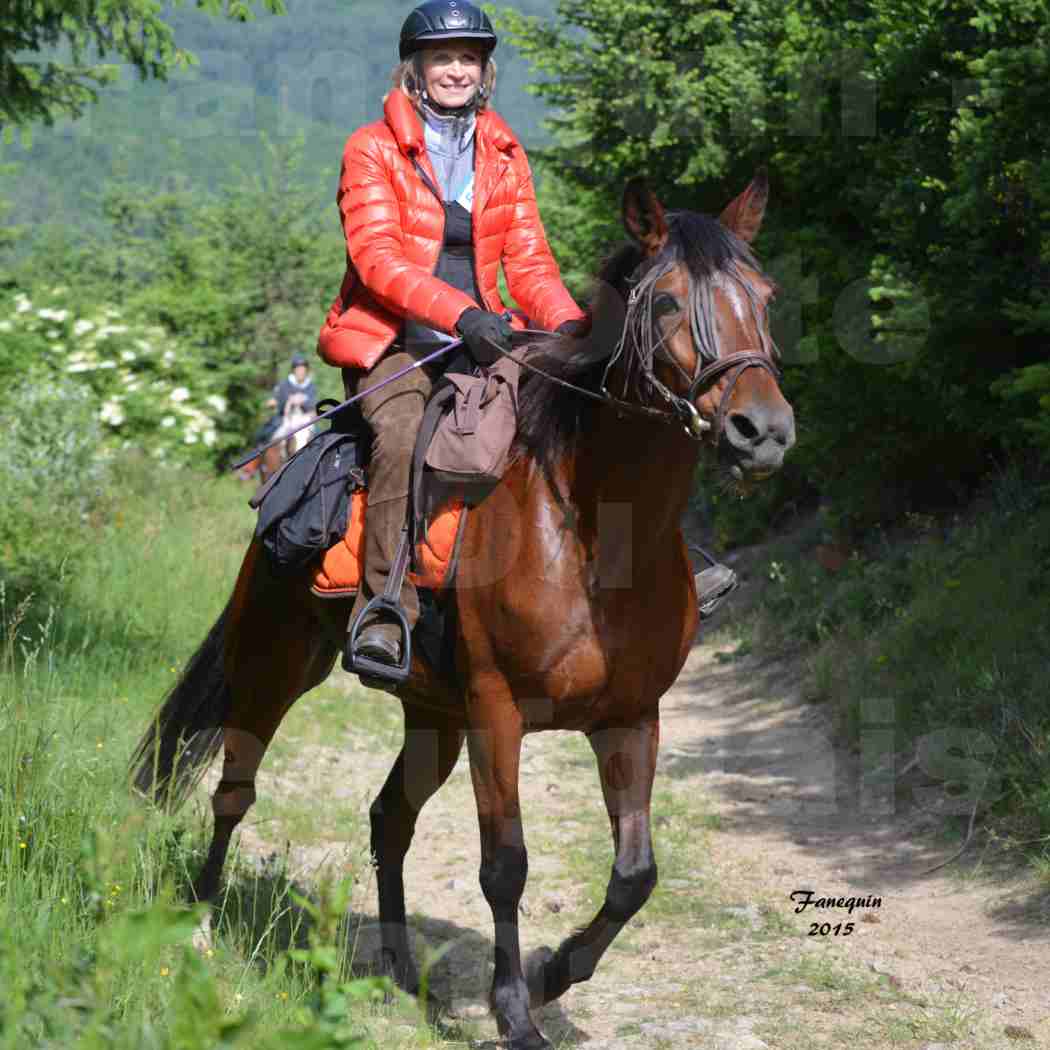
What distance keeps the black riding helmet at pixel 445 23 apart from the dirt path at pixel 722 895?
296 cm

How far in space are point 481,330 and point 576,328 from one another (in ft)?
1.05

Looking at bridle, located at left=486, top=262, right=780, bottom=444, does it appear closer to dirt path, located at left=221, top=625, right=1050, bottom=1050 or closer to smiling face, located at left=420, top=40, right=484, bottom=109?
smiling face, located at left=420, top=40, right=484, bottom=109

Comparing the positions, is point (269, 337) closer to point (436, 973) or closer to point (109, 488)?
point (109, 488)

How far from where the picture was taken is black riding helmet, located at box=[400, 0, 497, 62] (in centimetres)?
521

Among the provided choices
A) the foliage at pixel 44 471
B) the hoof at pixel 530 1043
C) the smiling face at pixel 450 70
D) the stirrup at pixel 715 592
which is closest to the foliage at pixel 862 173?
the stirrup at pixel 715 592

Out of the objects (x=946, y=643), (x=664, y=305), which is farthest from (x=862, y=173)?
(x=664, y=305)

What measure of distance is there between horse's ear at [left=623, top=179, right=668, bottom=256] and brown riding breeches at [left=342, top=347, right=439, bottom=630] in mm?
1163

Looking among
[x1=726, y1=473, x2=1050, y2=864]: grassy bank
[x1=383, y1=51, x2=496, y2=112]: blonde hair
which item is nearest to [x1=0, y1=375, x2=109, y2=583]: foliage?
[x1=383, y1=51, x2=496, y2=112]: blonde hair

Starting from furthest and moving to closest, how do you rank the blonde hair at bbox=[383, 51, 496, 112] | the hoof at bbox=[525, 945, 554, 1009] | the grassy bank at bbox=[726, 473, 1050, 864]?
the grassy bank at bbox=[726, 473, 1050, 864], the blonde hair at bbox=[383, 51, 496, 112], the hoof at bbox=[525, 945, 554, 1009]

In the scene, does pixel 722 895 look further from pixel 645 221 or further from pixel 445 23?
pixel 445 23

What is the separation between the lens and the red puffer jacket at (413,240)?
16.6 feet

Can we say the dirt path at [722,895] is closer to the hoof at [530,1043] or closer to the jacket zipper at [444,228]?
the hoof at [530,1043]

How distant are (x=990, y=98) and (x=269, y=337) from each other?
17369mm

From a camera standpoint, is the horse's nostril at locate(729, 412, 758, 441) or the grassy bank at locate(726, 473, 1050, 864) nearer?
the horse's nostril at locate(729, 412, 758, 441)
